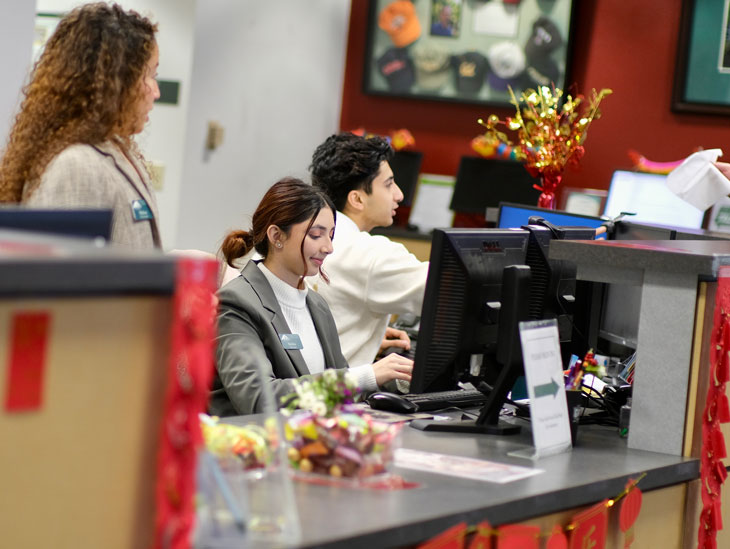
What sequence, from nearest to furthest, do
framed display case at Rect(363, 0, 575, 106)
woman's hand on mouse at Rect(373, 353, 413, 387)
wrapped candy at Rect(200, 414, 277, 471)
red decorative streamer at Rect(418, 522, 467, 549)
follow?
1. wrapped candy at Rect(200, 414, 277, 471)
2. red decorative streamer at Rect(418, 522, 467, 549)
3. woman's hand on mouse at Rect(373, 353, 413, 387)
4. framed display case at Rect(363, 0, 575, 106)

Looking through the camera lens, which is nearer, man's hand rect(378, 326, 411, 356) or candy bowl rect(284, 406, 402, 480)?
candy bowl rect(284, 406, 402, 480)

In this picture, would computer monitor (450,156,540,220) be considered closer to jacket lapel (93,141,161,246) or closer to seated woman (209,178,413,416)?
seated woman (209,178,413,416)

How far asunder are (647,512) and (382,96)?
4.19 m

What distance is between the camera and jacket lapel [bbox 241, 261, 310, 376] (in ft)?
8.81

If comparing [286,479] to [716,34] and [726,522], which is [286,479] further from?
[716,34]

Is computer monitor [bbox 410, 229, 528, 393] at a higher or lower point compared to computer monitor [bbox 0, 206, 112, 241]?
lower

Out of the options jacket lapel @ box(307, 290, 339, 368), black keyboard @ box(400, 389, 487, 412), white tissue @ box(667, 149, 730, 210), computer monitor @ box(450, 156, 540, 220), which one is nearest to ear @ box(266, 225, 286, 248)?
jacket lapel @ box(307, 290, 339, 368)

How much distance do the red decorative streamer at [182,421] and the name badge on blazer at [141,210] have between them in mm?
1021

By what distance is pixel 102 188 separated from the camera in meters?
2.13

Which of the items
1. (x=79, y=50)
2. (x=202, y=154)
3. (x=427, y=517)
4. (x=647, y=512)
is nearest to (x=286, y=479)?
(x=427, y=517)

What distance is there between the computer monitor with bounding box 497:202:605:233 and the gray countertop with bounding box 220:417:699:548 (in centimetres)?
119

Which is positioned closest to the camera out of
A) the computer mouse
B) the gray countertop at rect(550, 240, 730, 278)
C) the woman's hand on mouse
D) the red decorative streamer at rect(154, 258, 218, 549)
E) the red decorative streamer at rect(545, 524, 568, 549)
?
the red decorative streamer at rect(154, 258, 218, 549)

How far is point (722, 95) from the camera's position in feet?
16.9

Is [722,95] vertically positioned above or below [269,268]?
above
